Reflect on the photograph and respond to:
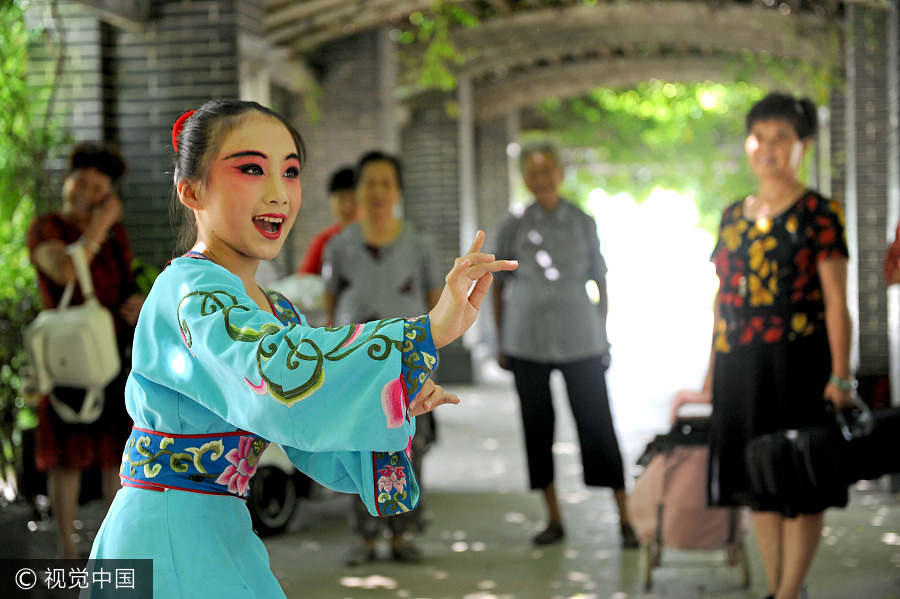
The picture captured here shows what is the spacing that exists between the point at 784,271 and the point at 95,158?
9.54 feet

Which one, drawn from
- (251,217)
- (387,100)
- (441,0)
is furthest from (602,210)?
(251,217)

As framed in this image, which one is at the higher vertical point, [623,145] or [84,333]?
[623,145]

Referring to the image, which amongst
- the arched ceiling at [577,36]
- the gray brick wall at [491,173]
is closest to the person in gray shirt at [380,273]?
the arched ceiling at [577,36]

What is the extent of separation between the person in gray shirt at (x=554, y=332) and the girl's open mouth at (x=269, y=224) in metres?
3.44

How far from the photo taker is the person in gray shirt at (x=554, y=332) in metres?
5.12

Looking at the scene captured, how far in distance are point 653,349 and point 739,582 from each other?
45.7 feet

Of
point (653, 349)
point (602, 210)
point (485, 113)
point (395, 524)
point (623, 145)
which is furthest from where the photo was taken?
point (602, 210)

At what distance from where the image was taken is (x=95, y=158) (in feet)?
15.0

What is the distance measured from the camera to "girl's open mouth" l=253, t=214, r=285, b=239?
1746 mm

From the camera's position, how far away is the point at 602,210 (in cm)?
3155

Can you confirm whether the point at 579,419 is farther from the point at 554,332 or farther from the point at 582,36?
the point at 582,36

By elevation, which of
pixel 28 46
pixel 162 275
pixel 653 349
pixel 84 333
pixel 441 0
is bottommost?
pixel 653 349

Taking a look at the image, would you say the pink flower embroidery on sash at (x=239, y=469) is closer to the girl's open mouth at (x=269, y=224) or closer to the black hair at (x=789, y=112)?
the girl's open mouth at (x=269, y=224)

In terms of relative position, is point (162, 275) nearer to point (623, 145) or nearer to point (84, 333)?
point (84, 333)
